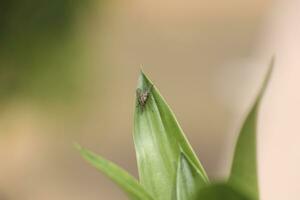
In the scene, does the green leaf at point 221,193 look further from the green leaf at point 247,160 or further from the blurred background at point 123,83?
the blurred background at point 123,83

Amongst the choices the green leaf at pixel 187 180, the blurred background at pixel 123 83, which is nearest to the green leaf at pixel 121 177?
the green leaf at pixel 187 180

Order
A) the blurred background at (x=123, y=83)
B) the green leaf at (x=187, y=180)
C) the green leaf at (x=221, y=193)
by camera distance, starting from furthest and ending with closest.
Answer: the blurred background at (x=123, y=83) → the green leaf at (x=187, y=180) → the green leaf at (x=221, y=193)

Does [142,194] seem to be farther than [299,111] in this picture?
No

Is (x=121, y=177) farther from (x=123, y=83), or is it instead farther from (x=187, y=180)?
(x=123, y=83)

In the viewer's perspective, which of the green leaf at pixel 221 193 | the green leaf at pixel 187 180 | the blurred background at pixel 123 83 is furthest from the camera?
the blurred background at pixel 123 83

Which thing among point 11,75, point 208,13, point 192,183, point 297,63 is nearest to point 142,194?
point 192,183

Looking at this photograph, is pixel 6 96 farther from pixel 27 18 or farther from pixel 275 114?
pixel 275 114

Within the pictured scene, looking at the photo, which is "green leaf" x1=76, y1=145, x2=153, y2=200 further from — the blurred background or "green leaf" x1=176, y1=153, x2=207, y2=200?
the blurred background
